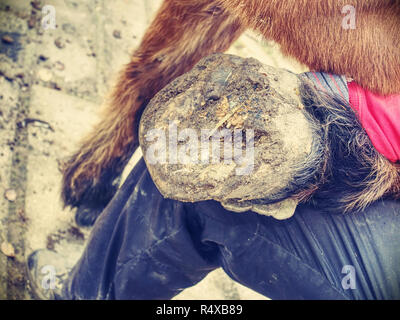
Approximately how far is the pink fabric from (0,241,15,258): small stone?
3.96ft

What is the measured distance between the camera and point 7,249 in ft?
3.93

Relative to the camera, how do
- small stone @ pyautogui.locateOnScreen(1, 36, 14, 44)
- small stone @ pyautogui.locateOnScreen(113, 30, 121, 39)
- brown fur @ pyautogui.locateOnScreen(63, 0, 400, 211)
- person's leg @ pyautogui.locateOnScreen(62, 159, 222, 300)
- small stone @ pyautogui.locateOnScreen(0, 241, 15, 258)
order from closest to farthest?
brown fur @ pyautogui.locateOnScreen(63, 0, 400, 211)
person's leg @ pyautogui.locateOnScreen(62, 159, 222, 300)
small stone @ pyautogui.locateOnScreen(0, 241, 15, 258)
small stone @ pyautogui.locateOnScreen(1, 36, 14, 44)
small stone @ pyautogui.locateOnScreen(113, 30, 121, 39)

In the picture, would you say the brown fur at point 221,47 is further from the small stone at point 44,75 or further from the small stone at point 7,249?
the small stone at point 44,75

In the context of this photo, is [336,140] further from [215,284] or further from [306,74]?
[215,284]

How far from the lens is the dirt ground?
49.3 inches

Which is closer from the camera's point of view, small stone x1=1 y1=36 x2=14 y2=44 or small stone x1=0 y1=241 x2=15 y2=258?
small stone x1=0 y1=241 x2=15 y2=258

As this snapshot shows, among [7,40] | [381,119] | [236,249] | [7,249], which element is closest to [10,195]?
[7,249]

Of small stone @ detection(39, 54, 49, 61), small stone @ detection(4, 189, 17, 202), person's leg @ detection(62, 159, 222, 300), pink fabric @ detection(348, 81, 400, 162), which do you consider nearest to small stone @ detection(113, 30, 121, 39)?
small stone @ detection(39, 54, 49, 61)

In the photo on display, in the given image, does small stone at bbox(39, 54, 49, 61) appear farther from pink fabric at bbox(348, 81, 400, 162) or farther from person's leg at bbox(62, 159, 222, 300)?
pink fabric at bbox(348, 81, 400, 162)

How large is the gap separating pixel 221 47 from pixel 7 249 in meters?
1.02

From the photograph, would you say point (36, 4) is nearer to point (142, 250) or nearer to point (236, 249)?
point (142, 250)

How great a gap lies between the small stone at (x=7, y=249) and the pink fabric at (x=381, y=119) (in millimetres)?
1208

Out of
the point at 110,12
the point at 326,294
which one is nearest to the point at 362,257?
the point at 326,294

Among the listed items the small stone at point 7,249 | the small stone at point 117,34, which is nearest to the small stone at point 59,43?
the small stone at point 117,34
